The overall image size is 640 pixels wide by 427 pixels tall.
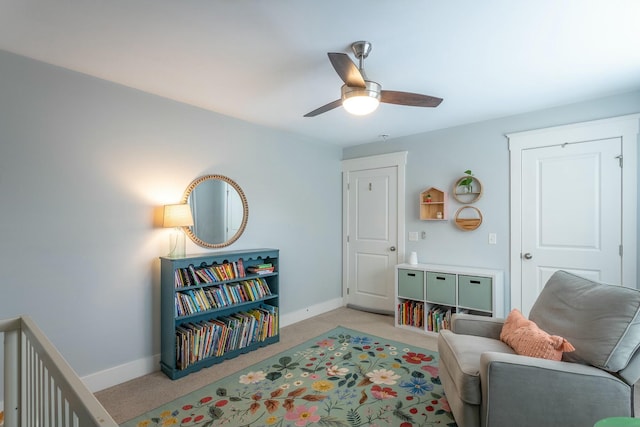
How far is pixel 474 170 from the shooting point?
3.67m

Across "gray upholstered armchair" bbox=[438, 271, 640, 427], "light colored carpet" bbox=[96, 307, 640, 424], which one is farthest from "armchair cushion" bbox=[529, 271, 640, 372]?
"light colored carpet" bbox=[96, 307, 640, 424]

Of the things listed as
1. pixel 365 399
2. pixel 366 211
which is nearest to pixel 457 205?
pixel 366 211

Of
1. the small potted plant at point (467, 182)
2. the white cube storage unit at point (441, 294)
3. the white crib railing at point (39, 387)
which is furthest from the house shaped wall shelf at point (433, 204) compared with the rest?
the white crib railing at point (39, 387)

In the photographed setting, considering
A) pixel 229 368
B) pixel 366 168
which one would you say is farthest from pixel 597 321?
pixel 366 168

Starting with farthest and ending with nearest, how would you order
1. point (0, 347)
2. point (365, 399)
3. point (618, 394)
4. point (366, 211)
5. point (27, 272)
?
point (366, 211) → point (365, 399) → point (27, 272) → point (0, 347) → point (618, 394)

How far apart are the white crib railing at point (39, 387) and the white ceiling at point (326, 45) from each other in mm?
1629

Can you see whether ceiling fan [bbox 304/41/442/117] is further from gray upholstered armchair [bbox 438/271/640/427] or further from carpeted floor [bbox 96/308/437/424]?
carpeted floor [bbox 96/308/437/424]

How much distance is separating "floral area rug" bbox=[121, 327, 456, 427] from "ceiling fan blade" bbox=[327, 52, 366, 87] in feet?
7.08

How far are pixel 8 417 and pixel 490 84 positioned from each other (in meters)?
3.77

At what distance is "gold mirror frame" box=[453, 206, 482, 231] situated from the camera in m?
3.63

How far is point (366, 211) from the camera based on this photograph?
4.58 metres

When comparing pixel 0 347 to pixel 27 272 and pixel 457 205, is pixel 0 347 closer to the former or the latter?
pixel 27 272

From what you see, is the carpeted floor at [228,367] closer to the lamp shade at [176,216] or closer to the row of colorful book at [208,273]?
the row of colorful book at [208,273]

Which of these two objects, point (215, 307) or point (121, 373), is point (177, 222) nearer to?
point (215, 307)
